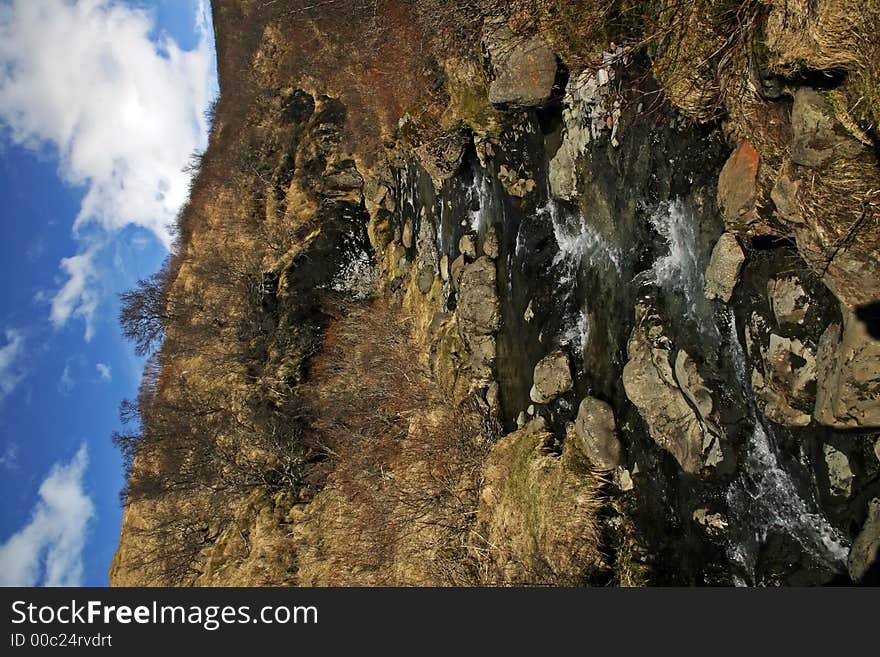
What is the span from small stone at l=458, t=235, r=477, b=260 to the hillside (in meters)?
0.07

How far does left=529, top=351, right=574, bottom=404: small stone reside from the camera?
9.45 metres

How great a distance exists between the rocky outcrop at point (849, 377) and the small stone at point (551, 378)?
4204 mm

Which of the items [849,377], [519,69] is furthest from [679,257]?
[519,69]

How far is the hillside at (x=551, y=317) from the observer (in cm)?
552

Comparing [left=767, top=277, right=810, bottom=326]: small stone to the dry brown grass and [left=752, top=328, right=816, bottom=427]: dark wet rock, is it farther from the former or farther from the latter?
the dry brown grass

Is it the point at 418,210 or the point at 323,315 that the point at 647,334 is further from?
the point at 323,315

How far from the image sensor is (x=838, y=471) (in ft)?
18.3

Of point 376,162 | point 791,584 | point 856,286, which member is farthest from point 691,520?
point 376,162

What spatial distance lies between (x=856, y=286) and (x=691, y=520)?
3527mm

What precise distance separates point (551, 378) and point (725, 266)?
3.75 metres

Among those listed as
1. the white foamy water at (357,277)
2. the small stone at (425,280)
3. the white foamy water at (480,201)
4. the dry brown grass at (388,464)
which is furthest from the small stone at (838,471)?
the white foamy water at (357,277)

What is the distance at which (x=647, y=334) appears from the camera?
7.72 metres

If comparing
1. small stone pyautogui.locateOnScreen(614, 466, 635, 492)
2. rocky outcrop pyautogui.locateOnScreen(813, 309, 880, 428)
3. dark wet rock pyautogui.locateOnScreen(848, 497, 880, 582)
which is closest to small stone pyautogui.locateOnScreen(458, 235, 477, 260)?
small stone pyautogui.locateOnScreen(614, 466, 635, 492)

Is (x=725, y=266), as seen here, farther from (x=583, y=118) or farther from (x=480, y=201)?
(x=480, y=201)
